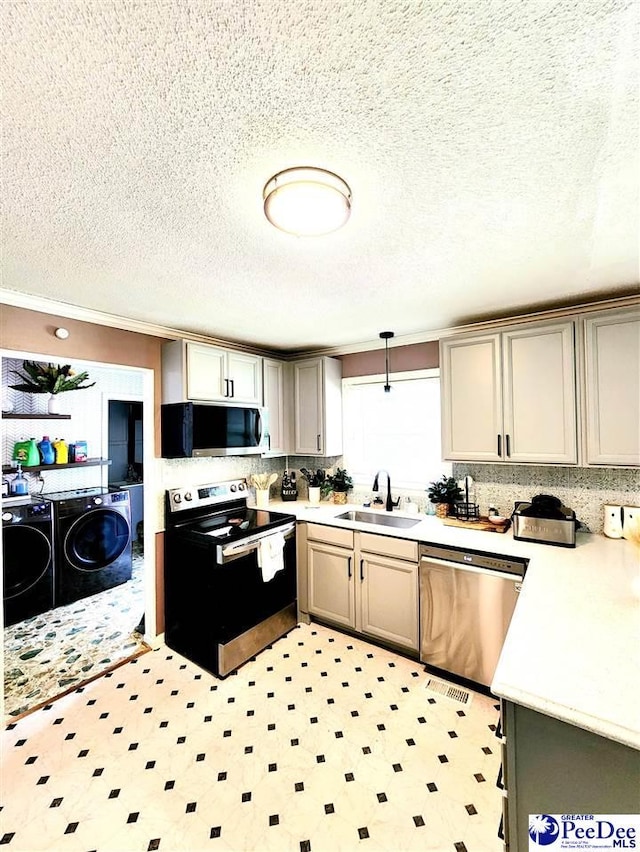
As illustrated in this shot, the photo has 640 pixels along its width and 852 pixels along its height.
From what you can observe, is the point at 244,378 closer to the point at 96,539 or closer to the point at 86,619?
the point at 96,539

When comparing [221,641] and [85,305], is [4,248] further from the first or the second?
[221,641]

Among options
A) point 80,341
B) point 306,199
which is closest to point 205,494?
point 80,341

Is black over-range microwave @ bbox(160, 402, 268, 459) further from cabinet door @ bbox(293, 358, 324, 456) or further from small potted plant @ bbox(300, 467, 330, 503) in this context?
small potted plant @ bbox(300, 467, 330, 503)

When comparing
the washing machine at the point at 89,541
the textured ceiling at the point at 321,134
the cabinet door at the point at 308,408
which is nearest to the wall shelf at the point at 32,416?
the washing machine at the point at 89,541

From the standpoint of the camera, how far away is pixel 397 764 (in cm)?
193

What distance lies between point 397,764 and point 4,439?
424cm

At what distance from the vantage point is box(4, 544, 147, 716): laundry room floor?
2582mm

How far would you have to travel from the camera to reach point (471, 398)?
2.86m

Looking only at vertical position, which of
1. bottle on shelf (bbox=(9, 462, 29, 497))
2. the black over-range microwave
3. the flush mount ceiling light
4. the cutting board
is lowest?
the cutting board

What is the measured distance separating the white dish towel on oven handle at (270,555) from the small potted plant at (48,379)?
2.63 metres

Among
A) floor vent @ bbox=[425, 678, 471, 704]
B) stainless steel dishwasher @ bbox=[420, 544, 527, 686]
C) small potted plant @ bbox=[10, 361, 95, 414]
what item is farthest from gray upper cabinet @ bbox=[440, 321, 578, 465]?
small potted plant @ bbox=[10, 361, 95, 414]

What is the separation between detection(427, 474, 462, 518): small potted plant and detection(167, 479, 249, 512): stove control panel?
1.73m

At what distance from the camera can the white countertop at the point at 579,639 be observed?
107 cm

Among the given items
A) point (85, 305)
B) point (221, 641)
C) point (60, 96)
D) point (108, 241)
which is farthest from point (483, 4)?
point (221, 641)
